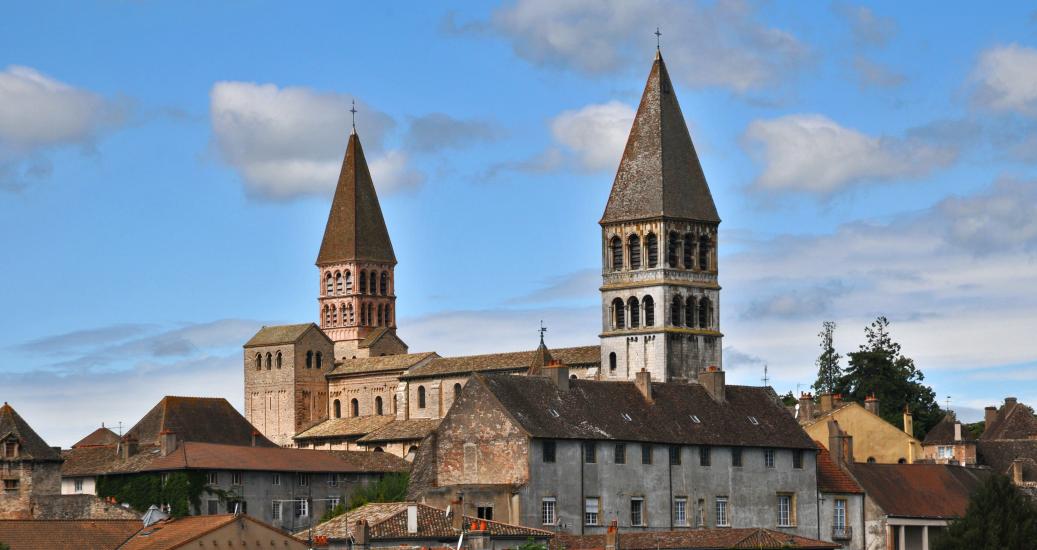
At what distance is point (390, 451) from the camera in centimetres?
12400

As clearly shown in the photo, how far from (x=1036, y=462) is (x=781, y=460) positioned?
64.9ft

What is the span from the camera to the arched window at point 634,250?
11838 cm

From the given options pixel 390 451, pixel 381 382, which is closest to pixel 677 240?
pixel 390 451

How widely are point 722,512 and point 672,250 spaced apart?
28039 millimetres

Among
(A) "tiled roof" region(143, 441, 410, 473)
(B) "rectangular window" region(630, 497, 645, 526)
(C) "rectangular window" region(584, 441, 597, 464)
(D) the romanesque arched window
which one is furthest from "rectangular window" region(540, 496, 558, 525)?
(D) the romanesque arched window

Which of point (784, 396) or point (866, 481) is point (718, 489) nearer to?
point (866, 481)

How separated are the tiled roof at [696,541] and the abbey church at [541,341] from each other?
12496mm

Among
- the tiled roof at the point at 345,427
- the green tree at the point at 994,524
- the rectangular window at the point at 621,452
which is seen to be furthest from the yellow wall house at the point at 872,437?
the tiled roof at the point at 345,427

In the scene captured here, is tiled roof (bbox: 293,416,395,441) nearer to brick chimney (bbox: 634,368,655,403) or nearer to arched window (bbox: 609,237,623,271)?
arched window (bbox: 609,237,623,271)

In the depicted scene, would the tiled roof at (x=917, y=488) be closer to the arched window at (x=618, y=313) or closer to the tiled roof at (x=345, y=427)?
the arched window at (x=618, y=313)

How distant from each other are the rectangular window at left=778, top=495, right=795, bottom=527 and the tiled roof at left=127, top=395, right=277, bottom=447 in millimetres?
35933

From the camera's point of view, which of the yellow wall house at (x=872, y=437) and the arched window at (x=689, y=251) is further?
the arched window at (x=689, y=251)

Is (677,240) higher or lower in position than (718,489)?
higher

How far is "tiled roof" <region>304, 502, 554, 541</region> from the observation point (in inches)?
3029
